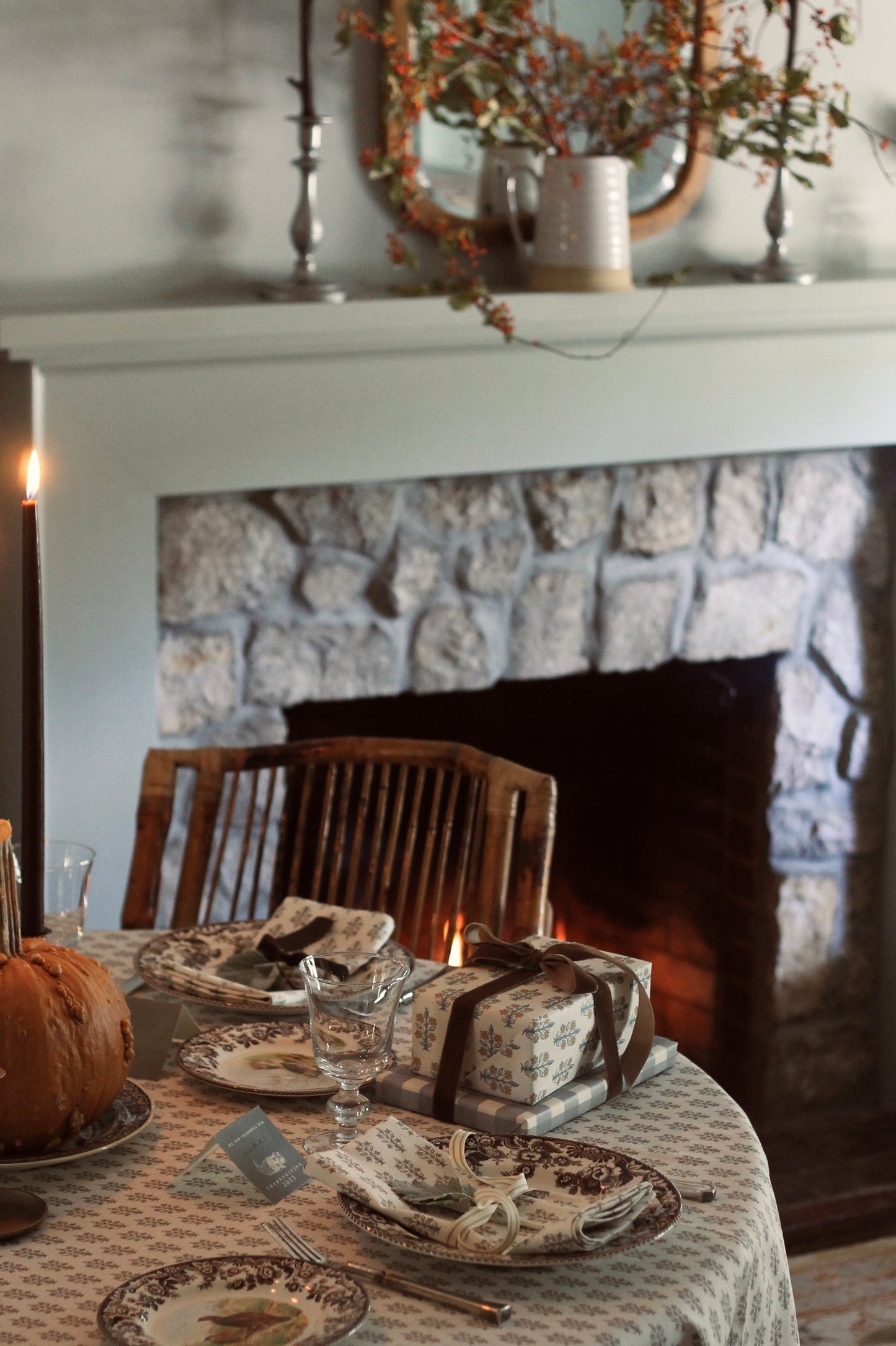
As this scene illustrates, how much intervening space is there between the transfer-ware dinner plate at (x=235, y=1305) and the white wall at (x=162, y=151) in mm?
1428

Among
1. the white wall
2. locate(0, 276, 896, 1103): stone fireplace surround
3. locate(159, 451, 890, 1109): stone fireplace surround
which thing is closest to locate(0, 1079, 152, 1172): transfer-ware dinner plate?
locate(0, 276, 896, 1103): stone fireplace surround

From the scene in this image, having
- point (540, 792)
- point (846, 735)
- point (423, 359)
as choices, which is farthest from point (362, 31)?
point (846, 735)

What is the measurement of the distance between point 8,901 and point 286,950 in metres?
0.42

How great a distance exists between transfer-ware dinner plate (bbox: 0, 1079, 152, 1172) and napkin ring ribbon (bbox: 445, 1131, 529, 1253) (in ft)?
0.78

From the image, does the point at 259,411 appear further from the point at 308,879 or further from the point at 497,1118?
the point at 497,1118

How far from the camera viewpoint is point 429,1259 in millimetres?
931

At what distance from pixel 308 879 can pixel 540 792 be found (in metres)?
0.93

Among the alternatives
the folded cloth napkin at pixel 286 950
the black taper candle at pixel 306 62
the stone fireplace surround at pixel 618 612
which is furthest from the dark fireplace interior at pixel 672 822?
the folded cloth napkin at pixel 286 950

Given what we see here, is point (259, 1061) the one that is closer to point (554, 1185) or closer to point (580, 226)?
point (554, 1185)

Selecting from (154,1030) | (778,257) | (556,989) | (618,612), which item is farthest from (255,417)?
(556,989)

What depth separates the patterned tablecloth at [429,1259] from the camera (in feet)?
2.86

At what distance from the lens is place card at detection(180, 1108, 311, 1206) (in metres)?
1.00

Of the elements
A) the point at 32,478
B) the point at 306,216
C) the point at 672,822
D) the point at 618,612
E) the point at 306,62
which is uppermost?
the point at 306,62

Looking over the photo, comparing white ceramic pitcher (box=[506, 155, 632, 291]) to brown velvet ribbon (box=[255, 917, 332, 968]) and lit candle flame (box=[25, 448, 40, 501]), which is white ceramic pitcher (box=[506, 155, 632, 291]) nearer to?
brown velvet ribbon (box=[255, 917, 332, 968])
